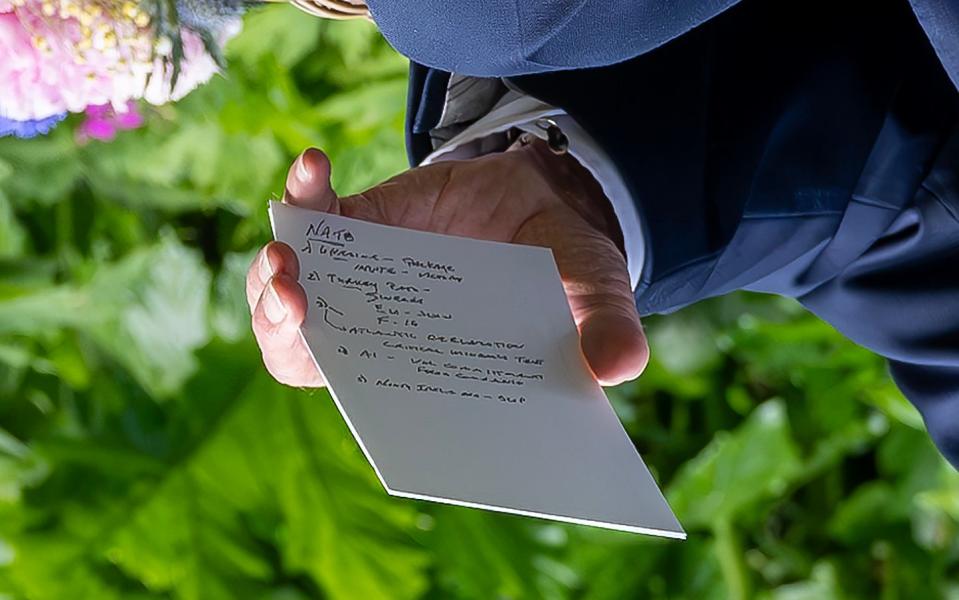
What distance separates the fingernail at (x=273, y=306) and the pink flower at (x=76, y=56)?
0.96ft

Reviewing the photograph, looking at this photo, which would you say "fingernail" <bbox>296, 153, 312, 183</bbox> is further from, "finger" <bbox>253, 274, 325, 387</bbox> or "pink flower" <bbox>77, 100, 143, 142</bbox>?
"pink flower" <bbox>77, 100, 143, 142</bbox>

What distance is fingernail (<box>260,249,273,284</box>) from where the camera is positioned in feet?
1.62

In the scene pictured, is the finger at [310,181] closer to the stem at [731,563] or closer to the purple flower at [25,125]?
the purple flower at [25,125]

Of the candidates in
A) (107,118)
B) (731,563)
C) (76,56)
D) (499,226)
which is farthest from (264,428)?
(499,226)

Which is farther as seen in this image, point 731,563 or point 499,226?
point 731,563

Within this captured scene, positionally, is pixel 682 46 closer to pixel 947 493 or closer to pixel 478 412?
pixel 478 412

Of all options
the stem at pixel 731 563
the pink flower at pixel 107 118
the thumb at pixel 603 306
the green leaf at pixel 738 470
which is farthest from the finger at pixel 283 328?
the stem at pixel 731 563

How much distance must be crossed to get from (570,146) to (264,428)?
39.1 inches

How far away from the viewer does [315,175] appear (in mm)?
536

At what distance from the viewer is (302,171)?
536mm

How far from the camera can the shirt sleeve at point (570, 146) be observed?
0.63m

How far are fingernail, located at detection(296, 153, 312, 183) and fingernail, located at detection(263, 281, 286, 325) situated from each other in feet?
0.25

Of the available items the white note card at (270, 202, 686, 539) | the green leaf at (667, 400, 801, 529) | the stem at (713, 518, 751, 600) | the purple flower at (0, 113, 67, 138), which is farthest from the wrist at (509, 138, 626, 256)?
the stem at (713, 518, 751, 600)

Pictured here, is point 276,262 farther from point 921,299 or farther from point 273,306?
point 921,299
